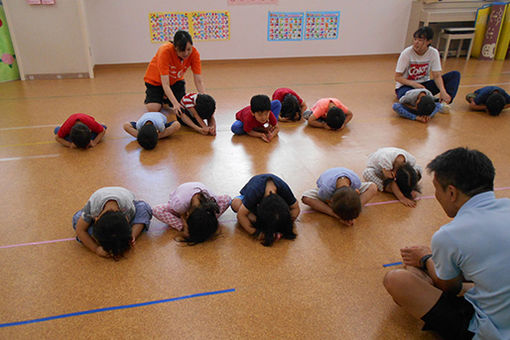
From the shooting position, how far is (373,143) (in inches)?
144

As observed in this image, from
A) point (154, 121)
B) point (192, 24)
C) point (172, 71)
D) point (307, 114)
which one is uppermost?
point (192, 24)

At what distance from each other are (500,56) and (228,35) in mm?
5021

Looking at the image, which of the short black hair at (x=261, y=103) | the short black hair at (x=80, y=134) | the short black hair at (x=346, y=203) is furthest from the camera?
the short black hair at (x=261, y=103)

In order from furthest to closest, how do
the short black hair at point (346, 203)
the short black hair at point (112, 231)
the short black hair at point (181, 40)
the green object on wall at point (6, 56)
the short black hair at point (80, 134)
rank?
the green object on wall at point (6, 56) → the short black hair at point (181, 40) → the short black hair at point (80, 134) → the short black hair at point (346, 203) → the short black hair at point (112, 231)

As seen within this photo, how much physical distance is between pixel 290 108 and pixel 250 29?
Answer: 3239 millimetres

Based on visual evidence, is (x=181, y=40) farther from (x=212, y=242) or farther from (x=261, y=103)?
(x=212, y=242)

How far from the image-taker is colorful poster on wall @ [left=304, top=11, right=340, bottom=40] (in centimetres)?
695

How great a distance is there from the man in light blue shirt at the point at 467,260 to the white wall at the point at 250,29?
586 centimetres

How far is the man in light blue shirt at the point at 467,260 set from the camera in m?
1.31

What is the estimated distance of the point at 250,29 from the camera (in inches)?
268

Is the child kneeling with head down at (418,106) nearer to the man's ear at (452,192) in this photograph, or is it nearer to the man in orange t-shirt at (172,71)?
the man in orange t-shirt at (172,71)

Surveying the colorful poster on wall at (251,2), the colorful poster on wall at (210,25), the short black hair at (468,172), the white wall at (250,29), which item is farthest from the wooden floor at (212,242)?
the colorful poster on wall at (251,2)

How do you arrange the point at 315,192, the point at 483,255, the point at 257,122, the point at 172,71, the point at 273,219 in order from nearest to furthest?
1. the point at 483,255
2. the point at 273,219
3. the point at 315,192
4. the point at 257,122
5. the point at 172,71

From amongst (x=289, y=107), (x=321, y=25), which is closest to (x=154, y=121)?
(x=289, y=107)
